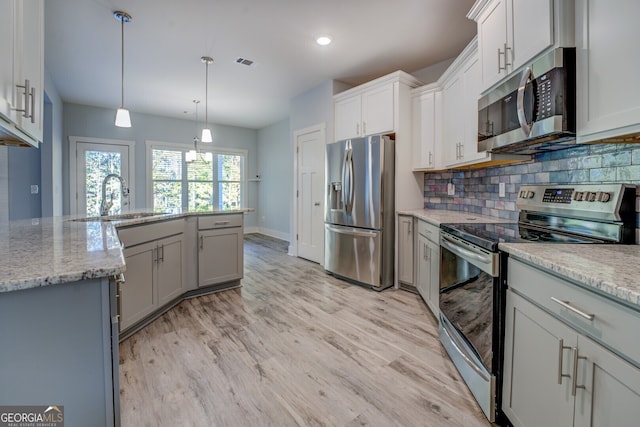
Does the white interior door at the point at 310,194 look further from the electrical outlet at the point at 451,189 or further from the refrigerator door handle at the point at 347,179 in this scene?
the electrical outlet at the point at 451,189

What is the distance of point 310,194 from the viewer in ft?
15.1

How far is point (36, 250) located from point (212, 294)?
2165 mm

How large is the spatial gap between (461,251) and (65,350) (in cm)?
182

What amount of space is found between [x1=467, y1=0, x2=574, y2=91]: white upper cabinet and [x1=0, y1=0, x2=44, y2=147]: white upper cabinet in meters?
2.31

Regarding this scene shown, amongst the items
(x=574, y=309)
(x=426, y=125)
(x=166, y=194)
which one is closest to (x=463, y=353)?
(x=574, y=309)

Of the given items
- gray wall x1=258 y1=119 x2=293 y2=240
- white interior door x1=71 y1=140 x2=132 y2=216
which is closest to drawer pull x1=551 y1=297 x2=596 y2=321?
gray wall x1=258 y1=119 x2=293 y2=240

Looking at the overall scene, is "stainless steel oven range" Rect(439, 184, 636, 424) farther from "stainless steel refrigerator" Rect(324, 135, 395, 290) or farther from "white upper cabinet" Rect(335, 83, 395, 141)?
"white upper cabinet" Rect(335, 83, 395, 141)

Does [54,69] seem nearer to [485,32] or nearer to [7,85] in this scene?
Answer: [7,85]

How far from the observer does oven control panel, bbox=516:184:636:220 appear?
4.43 feet

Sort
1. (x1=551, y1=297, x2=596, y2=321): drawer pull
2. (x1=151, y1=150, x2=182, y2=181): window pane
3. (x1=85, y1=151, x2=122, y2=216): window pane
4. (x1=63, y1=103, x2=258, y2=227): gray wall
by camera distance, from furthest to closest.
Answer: (x1=151, y1=150, x2=182, y2=181): window pane, (x1=85, y1=151, x2=122, y2=216): window pane, (x1=63, y1=103, x2=258, y2=227): gray wall, (x1=551, y1=297, x2=596, y2=321): drawer pull

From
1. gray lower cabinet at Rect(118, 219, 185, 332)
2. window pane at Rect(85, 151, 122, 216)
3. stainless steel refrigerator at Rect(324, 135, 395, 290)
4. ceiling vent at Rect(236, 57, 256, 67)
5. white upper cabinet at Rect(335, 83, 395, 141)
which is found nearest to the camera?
gray lower cabinet at Rect(118, 219, 185, 332)

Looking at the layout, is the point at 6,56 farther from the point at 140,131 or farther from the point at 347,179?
the point at 140,131

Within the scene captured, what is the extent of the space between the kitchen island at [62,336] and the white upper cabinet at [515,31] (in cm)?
206

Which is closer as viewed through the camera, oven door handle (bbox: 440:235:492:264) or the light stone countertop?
the light stone countertop
